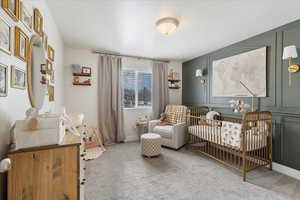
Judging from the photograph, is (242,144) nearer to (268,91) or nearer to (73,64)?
(268,91)

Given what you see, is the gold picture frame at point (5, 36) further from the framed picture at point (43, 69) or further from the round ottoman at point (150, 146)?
the round ottoman at point (150, 146)

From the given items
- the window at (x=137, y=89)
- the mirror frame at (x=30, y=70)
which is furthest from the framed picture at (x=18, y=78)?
the window at (x=137, y=89)

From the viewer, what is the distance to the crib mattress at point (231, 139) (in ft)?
6.78

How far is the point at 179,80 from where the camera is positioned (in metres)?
4.49

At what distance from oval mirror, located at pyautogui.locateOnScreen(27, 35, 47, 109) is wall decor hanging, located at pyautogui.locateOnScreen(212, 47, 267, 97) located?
3.21 meters

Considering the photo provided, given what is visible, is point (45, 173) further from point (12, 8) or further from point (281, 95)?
point (281, 95)

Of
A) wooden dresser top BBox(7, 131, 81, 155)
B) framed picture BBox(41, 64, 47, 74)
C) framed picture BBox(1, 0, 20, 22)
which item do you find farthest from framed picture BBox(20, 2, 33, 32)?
wooden dresser top BBox(7, 131, 81, 155)

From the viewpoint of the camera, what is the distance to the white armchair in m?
3.12

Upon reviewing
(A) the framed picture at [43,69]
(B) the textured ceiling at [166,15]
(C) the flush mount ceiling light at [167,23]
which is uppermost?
(B) the textured ceiling at [166,15]

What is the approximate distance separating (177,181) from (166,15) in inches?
90.2

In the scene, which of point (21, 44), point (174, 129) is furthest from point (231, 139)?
point (21, 44)

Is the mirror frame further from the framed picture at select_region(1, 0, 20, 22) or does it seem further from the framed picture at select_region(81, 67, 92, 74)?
the framed picture at select_region(81, 67, 92, 74)

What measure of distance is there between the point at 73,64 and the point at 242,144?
3.62 metres

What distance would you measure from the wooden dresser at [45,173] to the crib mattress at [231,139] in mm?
2130
